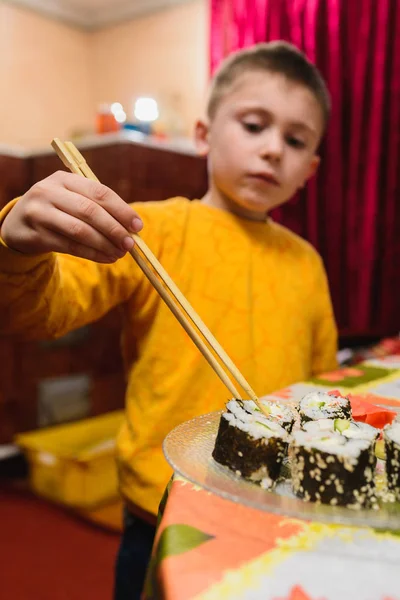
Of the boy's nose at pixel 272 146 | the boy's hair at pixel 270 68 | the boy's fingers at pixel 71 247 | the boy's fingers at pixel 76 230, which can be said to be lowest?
the boy's fingers at pixel 71 247

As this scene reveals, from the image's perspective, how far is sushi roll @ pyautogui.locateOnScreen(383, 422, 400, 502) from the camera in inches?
17.4

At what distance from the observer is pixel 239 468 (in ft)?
1.50

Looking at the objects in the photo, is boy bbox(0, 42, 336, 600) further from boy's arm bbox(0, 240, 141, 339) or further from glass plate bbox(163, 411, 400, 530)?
glass plate bbox(163, 411, 400, 530)

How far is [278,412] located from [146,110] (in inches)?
92.9

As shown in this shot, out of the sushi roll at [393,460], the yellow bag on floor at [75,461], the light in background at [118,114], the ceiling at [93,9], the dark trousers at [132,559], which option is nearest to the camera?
the sushi roll at [393,460]

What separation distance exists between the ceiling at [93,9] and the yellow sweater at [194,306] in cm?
228

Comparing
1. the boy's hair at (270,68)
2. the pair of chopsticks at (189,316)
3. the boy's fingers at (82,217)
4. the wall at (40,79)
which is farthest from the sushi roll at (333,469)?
the wall at (40,79)

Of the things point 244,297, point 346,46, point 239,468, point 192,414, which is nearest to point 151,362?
point 192,414

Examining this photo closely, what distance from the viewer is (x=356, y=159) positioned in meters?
2.08

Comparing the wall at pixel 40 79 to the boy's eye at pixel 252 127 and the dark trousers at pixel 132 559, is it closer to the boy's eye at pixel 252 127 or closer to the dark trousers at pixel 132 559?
Answer: the boy's eye at pixel 252 127

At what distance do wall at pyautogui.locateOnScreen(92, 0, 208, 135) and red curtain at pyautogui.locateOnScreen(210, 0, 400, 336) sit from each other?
2.18 ft

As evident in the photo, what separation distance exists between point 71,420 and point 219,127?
1567 mm

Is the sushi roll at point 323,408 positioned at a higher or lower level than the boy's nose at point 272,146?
lower

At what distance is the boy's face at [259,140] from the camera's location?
1.04 m
